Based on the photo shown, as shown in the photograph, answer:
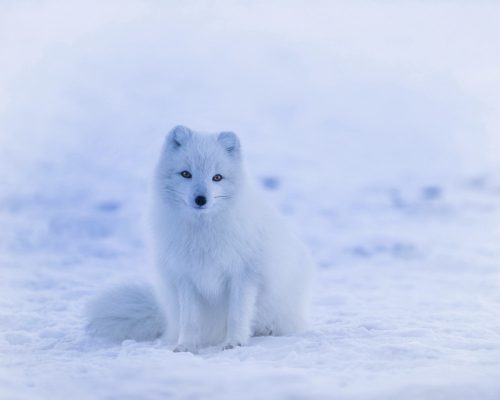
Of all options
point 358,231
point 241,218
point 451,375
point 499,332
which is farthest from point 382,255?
point 451,375

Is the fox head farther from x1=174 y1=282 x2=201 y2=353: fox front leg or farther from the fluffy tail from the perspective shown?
the fluffy tail

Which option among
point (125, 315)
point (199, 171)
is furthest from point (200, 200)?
point (125, 315)

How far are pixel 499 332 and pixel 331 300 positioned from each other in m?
1.63

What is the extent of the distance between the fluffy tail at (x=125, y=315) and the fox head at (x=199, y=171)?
757mm

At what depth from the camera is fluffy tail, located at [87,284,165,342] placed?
12.0ft

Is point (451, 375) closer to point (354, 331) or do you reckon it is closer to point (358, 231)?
point (354, 331)

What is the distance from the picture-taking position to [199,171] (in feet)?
10.6

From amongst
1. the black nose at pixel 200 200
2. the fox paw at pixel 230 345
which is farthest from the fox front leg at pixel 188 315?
the black nose at pixel 200 200

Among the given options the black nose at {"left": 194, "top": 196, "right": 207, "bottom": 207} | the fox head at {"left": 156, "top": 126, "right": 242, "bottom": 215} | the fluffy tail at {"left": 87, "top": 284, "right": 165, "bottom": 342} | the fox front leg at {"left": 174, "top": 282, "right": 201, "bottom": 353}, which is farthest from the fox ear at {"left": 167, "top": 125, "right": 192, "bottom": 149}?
the fluffy tail at {"left": 87, "top": 284, "right": 165, "bottom": 342}

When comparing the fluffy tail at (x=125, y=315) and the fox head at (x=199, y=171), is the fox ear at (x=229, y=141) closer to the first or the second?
the fox head at (x=199, y=171)

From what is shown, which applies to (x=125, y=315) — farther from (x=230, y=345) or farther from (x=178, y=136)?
(x=178, y=136)

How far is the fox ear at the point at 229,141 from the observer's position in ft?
11.2

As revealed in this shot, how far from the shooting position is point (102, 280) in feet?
19.0

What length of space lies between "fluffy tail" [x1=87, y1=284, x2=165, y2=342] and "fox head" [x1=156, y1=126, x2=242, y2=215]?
2.49 ft
